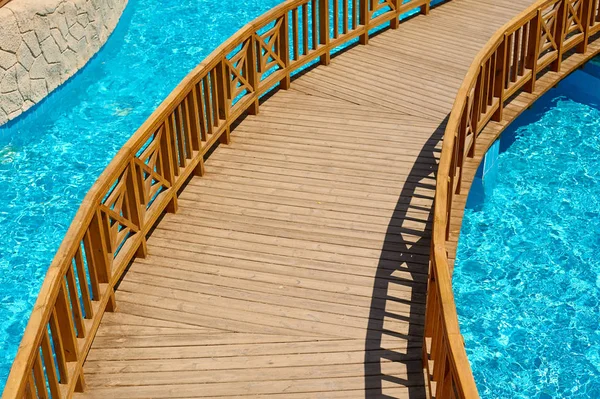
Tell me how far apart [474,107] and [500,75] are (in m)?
1.21

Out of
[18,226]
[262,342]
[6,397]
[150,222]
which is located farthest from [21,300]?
[6,397]

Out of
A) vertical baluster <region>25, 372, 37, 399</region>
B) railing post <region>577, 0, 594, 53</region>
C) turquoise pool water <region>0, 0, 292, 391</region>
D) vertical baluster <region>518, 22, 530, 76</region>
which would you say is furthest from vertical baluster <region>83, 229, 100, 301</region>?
railing post <region>577, 0, 594, 53</region>

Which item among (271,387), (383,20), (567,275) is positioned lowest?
(567,275)

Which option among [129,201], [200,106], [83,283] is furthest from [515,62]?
[83,283]

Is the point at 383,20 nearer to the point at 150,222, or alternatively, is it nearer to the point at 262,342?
the point at 150,222

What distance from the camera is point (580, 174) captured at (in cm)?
1291

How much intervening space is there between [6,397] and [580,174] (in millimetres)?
9555

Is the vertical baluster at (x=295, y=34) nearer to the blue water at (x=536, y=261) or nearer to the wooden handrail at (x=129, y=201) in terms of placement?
the wooden handrail at (x=129, y=201)

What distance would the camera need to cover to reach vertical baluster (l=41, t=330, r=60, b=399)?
21.0ft

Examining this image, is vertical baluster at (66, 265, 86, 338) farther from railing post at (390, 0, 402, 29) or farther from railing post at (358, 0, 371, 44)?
railing post at (390, 0, 402, 29)

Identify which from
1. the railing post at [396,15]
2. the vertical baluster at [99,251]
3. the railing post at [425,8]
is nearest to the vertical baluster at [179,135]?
the vertical baluster at [99,251]

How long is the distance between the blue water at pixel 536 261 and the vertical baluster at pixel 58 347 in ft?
15.1

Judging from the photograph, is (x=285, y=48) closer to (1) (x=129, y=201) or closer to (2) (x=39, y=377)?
(1) (x=129, y=201)

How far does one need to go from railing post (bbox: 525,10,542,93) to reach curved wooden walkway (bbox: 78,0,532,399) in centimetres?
100
